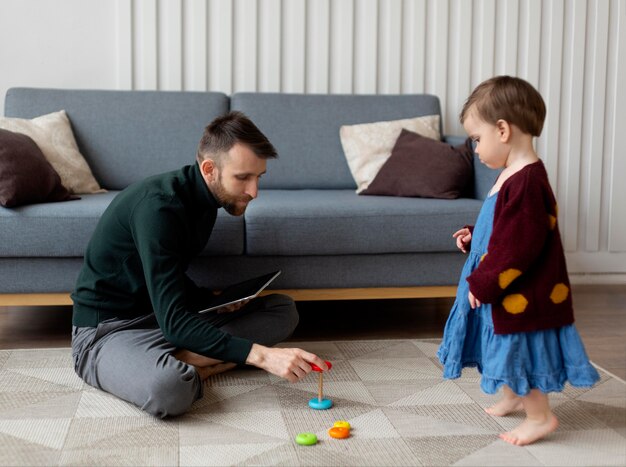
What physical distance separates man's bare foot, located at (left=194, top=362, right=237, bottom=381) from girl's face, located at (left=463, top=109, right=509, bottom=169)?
98cm

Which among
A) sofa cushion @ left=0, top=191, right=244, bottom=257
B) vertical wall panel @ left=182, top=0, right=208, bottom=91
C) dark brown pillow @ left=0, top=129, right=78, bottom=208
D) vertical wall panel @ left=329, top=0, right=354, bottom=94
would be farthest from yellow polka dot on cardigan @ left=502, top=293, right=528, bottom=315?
vertical wall panel @ left=182, top=0, right=208, bottom=91

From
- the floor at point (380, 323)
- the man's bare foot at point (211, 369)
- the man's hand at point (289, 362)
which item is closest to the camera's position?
the man's hand at point (289, 362)

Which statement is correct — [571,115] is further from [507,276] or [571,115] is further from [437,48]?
[507,276]

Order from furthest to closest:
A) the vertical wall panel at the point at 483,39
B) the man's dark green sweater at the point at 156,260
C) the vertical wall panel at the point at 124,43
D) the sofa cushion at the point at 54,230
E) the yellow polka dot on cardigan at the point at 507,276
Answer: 1. the vertical wall panel at the point at 483,39
2. the vertical wall panel at the point at 124,43
3. the sofa cushion at the point at 54,230
4. the man's dark green sweater at the point at 156,260
5. the yellow polka dot on cardigan at the point at 507,276

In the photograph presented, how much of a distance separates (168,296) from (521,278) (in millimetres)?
850

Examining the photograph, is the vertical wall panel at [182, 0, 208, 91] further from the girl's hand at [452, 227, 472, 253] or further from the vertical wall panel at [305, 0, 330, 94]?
the girl's hand at [452, 227, 472, 253]

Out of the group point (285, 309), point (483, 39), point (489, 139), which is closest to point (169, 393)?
point (285, 309)

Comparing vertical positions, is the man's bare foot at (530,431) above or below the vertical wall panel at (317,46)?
below

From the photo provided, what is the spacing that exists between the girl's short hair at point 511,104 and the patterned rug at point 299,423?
73cm

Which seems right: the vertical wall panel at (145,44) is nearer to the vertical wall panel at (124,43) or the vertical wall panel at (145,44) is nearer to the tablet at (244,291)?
the vertical wall panel at (124,43)

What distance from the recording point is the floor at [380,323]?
9.09 feet

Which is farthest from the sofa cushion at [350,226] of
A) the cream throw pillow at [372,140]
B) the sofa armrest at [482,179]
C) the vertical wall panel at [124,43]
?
the vertical wall panel at [124,43]

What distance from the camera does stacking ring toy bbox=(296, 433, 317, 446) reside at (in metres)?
1.81

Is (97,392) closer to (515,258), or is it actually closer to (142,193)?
(142,193)
